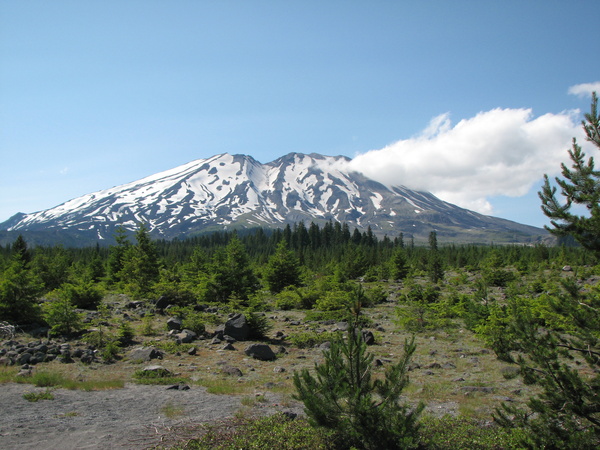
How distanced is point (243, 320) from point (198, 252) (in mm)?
22900

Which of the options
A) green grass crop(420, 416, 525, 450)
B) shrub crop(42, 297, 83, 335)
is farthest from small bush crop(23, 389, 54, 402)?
green grass crop(420, 416, 525, 450)

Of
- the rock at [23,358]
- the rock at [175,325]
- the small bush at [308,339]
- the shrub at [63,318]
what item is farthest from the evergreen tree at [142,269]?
the small bush at [308,339]

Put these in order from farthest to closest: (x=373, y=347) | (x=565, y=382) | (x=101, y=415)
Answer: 1. (x=373, y=347)
2. (x=101, y=415)
3. (x=565, y=382)

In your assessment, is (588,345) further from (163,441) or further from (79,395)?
(79,395)

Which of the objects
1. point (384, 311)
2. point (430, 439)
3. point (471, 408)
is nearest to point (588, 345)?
point (430, 439)

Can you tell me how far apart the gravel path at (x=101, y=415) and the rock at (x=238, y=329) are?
636 cm

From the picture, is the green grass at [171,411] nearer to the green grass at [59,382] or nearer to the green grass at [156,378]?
the green grass at [156,378]

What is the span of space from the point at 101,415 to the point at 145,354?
18.8 feet

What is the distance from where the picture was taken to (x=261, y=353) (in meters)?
13.9

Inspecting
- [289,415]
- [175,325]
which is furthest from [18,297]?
[289,415]

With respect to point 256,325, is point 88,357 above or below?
below

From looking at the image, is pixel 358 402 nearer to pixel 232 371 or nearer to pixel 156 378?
pixel 232 371

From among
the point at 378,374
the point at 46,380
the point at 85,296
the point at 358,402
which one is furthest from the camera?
the point at 85,296

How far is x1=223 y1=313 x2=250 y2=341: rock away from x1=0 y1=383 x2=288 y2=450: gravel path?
250 inches
